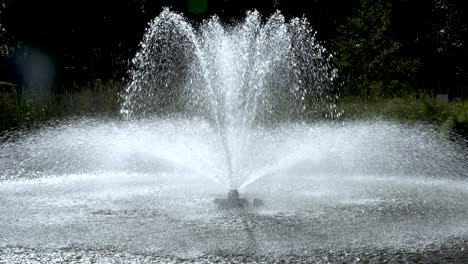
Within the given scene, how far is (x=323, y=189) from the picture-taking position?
808 centimetres

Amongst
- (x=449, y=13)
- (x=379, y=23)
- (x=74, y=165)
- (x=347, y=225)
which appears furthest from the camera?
(x=449, y=13)

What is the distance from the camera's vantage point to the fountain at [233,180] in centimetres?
509

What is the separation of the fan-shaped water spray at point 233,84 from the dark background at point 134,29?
14.2 ft

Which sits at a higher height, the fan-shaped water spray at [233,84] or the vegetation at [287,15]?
the vegetation at [287,15]

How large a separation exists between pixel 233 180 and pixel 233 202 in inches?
55.7

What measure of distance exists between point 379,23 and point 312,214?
16522mm

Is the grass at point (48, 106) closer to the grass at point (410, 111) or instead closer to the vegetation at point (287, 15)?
the vegetation at point (287, 15)

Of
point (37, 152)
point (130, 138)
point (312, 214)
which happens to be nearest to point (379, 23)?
point (130, 138)

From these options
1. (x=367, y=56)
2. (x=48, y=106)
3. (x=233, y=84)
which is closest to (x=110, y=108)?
(x=48, y=106)

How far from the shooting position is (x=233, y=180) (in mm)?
8203

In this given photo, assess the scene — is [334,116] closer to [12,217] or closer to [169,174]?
[169,174]

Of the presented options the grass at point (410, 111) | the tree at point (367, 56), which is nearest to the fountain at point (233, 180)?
the grass at point (410, 111)

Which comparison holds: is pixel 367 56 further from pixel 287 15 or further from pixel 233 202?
pixel 233 202

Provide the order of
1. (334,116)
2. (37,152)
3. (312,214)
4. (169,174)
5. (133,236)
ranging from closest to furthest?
(133,236) < (312,214) < (169,174) < (37,152) < (334,116)
